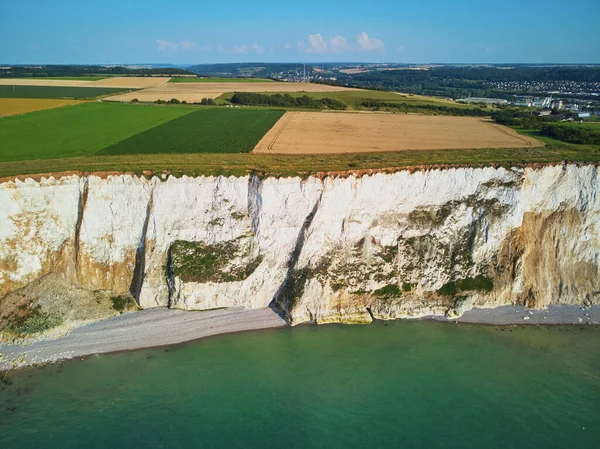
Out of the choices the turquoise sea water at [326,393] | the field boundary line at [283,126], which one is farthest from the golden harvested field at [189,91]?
the turquoise sea water at [326,393]

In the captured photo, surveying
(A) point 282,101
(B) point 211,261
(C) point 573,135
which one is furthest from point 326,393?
(A) point 282,101

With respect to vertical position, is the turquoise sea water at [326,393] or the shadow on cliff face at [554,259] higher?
the shadow on cliff face at [554,259]

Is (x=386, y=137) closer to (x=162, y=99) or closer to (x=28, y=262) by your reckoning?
(x=28, y=262)

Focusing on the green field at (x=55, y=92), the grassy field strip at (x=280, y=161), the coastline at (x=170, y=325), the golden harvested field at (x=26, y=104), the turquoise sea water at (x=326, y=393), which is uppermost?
the green field at (x=55, y=92)

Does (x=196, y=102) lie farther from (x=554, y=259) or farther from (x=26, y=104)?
(x=554, y=259)

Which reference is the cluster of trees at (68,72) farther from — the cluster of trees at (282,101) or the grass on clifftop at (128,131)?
the cluster of trees at (282,101)

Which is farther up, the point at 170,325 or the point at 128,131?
the point at 128,131
